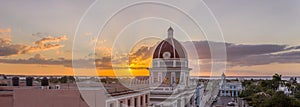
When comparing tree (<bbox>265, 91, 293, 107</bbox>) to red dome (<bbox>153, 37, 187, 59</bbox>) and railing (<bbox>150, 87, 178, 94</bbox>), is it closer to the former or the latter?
red dome (<bbox>153, 37, 187, 59</bbox>)

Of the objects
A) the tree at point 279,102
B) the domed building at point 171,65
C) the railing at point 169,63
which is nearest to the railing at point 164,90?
the domed building at point 171,65

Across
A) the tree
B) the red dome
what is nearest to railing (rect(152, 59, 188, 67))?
the red dome

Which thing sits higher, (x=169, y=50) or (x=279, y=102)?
(x=169, y=50)

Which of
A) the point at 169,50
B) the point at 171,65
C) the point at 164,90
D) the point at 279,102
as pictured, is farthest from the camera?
the point at 171,65

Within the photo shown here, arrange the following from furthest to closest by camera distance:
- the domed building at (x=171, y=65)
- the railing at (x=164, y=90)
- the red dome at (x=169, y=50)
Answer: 1. the red dome at (x=169, y=50)
2. the domed building at (x=171, y=65)
3. the railing at (x=164, y=90)

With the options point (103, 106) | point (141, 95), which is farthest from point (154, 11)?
point (103, 106)

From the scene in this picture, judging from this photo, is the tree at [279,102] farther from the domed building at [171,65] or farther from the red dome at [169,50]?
the red dome at [169,50]

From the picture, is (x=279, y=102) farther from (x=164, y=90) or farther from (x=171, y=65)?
(x=164, y=90)

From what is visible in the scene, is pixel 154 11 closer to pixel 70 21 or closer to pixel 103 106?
pixel 70 21

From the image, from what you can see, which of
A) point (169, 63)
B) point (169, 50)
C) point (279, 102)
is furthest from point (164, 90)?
point (279, 102)

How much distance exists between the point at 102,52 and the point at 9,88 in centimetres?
284

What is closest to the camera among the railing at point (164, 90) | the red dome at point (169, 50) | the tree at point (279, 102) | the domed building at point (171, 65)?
the railing at point (164, 90)

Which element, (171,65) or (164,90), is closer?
(164,90)

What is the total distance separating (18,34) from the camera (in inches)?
401
